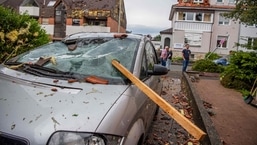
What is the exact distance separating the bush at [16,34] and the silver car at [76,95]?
12.7ft

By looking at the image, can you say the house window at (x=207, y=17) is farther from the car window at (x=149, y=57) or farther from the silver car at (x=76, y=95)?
the silver car at (x=76, y=95)

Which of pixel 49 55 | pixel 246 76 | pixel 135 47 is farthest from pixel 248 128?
pixel 246 76

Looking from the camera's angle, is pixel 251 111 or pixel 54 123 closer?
pixel 54 123

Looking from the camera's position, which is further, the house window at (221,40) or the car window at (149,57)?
the house window at (221,40)

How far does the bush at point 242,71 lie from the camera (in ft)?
36.0

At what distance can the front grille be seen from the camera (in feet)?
6.98

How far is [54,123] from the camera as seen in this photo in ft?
7.35

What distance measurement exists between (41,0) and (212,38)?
88.8 ft

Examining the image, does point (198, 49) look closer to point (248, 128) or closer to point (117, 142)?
point (248, 128)

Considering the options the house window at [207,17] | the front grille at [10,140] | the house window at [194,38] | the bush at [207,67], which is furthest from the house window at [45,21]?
the front grille at [10,140]

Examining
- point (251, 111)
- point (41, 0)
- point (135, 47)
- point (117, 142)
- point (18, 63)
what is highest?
point (41, 0)

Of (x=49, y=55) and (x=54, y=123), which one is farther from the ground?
(x=49, y=55)

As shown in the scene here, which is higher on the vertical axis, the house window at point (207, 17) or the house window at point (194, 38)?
the house window at point (207, 17)

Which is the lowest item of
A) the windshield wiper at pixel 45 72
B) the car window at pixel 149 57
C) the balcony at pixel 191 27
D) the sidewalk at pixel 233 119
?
the sidewalk at pixel 233 119
